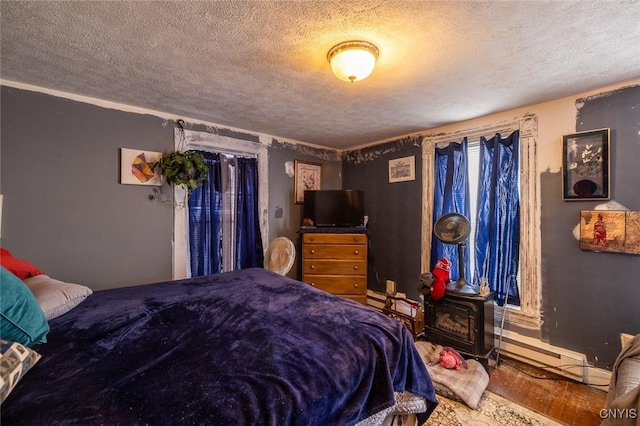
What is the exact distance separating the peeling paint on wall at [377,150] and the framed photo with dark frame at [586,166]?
55.9 inches

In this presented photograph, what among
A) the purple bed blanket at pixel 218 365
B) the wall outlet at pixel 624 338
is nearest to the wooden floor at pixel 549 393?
the wall outlet at pixel 624 338

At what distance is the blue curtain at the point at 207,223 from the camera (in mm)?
2939

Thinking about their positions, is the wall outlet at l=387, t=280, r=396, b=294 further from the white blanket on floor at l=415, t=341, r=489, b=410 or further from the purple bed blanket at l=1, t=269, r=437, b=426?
the purple bed blanket at l=1, t=269, r=437, b=426

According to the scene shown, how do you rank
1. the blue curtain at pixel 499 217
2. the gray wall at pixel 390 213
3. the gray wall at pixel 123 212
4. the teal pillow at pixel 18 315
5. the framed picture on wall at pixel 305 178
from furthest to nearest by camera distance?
1. the framed picture on wall at pixel 305 178
2. the gray wall at pixel 390 213
3. the blue curtain at pixel 499 217
4. the gray wall at pixel 123 212
5. the teal pillow at pixel 18 315

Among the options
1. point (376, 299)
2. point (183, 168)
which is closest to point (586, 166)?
point (376, 299)

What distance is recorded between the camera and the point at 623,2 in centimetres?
123

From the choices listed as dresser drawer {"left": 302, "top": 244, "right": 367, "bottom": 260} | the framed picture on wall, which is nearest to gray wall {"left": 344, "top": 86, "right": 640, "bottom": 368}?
dresser drawer {"left": 302, "top": 244, "right": 367, "bottom": 260}

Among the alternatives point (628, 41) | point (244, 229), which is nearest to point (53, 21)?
point (244, 229)

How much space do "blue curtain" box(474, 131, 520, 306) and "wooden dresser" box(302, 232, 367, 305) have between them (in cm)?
123

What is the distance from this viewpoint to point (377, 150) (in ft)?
12.5

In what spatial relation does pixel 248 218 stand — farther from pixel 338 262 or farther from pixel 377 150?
pixel 377 150

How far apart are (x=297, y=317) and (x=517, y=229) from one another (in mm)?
2304

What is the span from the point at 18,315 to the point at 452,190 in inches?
130

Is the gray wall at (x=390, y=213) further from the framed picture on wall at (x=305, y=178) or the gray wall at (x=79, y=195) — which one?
the gray wall at (x=79, y=195)
